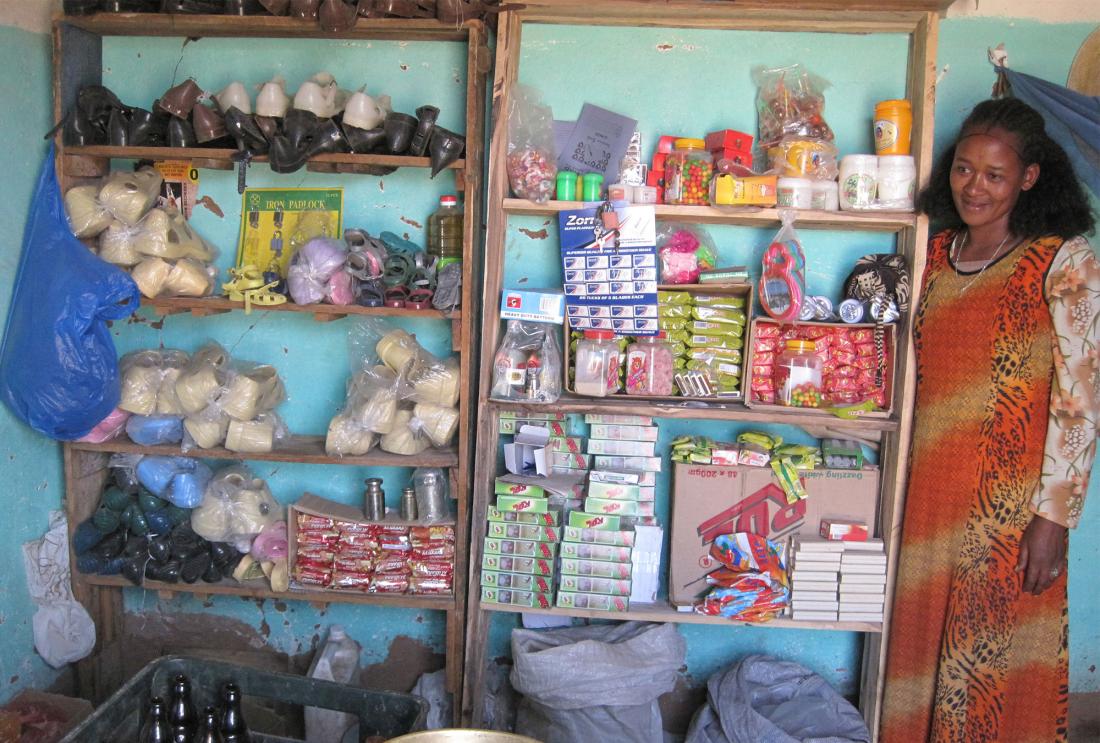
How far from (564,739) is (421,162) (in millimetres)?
1813

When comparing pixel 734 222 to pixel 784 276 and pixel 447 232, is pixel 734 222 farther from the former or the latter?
pixel 447 232

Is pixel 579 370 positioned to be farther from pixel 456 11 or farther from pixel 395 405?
pixel 456 11

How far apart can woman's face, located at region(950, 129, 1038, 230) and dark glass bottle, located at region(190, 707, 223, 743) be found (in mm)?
2350

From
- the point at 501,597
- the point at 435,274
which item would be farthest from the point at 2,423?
the point at 501,597

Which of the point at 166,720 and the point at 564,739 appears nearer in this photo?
the point at 166,720

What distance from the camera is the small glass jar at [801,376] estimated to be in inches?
98.4

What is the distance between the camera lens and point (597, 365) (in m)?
2.53

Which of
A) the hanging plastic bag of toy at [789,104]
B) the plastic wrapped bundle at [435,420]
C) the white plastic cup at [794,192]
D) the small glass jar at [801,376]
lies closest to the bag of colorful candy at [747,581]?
the small glass jar at [801,376]

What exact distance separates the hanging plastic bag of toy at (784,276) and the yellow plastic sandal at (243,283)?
5.18ft

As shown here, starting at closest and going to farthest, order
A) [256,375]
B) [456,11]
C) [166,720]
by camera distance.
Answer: [166,720] < [456,11] < [256,375]

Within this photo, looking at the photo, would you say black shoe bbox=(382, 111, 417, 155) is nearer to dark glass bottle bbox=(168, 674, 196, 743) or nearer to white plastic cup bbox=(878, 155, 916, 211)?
white plastic cup bbox=(878, 155, 916, 211)

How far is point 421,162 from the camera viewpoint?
2.41 metres

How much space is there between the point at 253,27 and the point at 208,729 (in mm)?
2000

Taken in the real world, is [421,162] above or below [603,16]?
below
